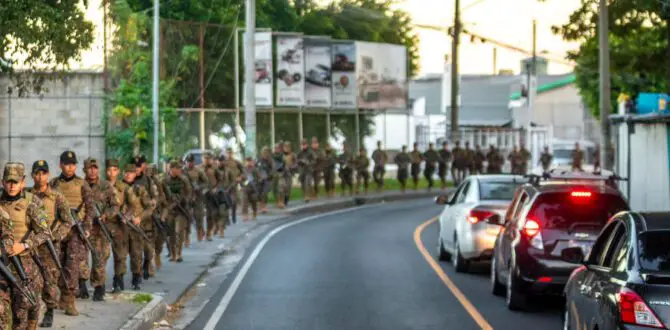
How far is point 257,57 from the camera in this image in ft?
156

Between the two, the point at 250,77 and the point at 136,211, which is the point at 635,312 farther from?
the point at 250,77

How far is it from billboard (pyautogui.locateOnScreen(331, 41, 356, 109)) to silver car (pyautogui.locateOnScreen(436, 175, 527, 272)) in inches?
1186

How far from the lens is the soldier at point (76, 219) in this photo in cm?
1548

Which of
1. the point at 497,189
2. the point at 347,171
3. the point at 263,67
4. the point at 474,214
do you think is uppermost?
the point at 263,67

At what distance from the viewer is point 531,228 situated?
16625 mm

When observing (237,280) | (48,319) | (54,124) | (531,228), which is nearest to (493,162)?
(54,124)

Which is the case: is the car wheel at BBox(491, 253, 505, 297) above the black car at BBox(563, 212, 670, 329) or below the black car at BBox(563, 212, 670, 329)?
below

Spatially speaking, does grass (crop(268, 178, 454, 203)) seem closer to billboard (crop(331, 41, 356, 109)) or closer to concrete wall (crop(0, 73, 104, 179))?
billboard (crop(331, 41, 356, 109))

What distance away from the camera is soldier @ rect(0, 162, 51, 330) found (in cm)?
1203

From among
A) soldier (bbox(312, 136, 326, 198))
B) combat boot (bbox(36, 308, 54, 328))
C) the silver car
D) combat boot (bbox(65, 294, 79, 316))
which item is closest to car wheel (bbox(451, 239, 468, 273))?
the silver car

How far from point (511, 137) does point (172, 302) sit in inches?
1978

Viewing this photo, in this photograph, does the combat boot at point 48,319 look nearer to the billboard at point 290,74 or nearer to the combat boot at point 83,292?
the combat boot at point 83,292

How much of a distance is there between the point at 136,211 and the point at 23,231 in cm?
694

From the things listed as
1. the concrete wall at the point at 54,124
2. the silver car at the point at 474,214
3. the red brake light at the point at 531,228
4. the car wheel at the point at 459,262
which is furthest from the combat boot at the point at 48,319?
the concrete wall at the point at 54,124
